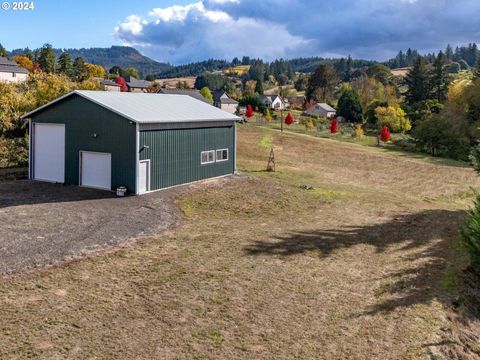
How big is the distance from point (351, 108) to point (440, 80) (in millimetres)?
15946

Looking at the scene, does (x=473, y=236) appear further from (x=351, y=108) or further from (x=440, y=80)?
(x=440, y=80)

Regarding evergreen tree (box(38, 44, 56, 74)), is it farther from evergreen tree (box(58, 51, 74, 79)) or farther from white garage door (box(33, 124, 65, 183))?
white garage door (box(33, 124, 65, 183))

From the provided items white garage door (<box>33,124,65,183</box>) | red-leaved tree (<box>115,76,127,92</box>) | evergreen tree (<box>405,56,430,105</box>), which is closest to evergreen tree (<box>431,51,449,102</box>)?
evergreen tree (<box>405,56,430,105</box>)

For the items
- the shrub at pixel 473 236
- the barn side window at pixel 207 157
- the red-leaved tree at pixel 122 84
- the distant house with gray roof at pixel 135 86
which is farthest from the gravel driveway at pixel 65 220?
the distant house with gray roof at pixel 135 86

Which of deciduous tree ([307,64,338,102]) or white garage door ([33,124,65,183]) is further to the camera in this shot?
deciduous tree ([307,64,338,102])

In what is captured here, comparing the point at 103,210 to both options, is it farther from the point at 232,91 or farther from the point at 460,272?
the point at 232,91

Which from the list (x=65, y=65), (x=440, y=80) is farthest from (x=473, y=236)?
(x=65, y=65)

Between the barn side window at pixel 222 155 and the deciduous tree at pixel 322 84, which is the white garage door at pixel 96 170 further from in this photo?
the deciduous tree at pixel 322 84

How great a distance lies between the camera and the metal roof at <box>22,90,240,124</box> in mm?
25625

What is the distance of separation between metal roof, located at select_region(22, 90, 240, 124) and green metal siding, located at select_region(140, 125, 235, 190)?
0.73 meters

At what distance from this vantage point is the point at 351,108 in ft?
295

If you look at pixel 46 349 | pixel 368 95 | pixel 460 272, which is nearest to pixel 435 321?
pixel 460 272

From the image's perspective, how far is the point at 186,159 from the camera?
1122 inches

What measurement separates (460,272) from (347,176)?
22594mm
